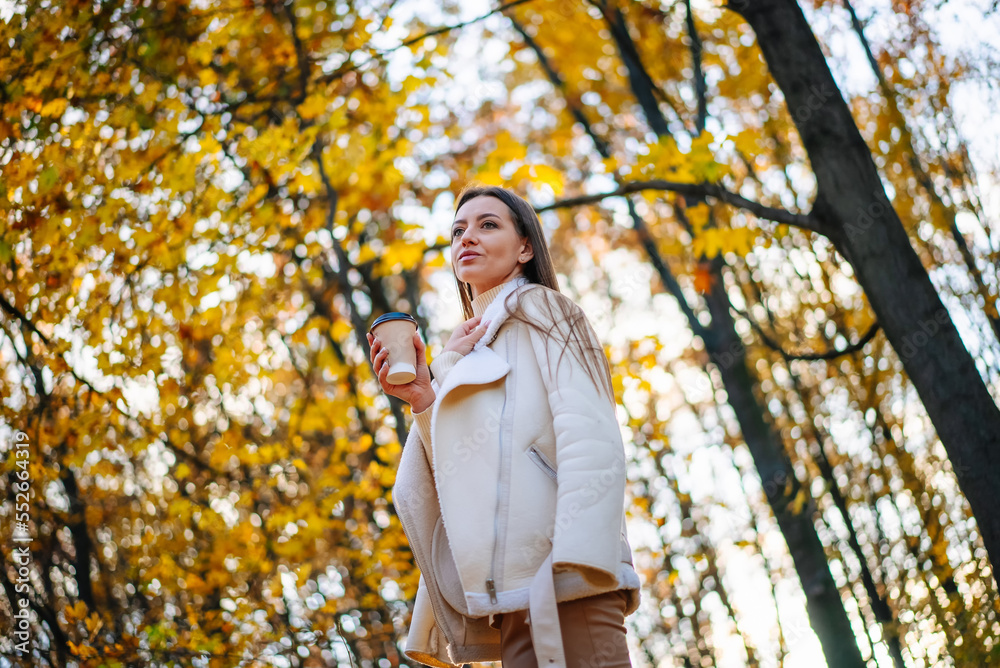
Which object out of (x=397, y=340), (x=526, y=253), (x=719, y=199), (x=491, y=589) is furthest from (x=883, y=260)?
(x=491, y=589)

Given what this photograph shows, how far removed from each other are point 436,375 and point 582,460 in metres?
0.66

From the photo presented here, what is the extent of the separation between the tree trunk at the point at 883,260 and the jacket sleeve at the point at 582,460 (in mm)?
1874

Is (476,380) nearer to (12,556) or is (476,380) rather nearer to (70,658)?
(70,658)

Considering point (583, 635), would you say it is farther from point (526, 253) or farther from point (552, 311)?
point (526, 253)

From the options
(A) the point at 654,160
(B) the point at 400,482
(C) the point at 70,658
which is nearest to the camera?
(B) the point at 400,482

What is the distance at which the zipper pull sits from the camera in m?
1.95

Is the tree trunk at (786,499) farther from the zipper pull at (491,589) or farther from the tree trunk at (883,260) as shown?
the zipper pull at (491,589)

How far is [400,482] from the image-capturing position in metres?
2.30

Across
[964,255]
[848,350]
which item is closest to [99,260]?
[848,350]

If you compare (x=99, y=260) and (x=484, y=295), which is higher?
(x=99, y=260)

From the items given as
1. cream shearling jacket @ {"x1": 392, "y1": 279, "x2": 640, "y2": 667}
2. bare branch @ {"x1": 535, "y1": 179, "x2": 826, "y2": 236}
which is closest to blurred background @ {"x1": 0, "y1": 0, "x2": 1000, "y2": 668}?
bare branch @ {"x1": 535, "y1": 179, "x2": 826, "y2": 236}

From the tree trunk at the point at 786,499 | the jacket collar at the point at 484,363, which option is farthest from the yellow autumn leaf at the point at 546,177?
the tree trunk at the point at 786,499

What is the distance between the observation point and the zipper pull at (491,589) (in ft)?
6.41

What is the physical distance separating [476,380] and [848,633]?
17.5ft
